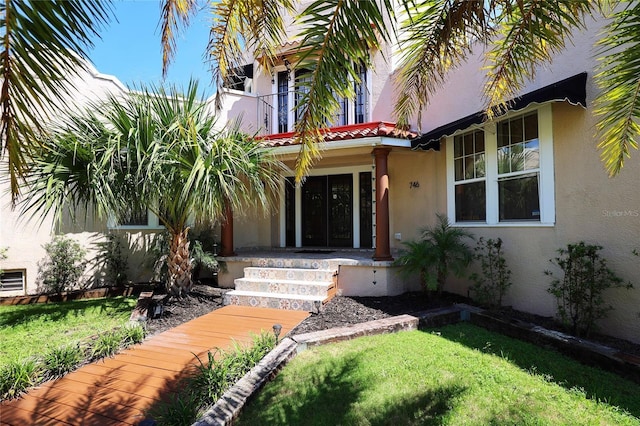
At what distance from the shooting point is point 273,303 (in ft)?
24.7

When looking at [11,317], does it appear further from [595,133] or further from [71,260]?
[595,133]

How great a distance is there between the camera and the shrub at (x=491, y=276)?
6.78m

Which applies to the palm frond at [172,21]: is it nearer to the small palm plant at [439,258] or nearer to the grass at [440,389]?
the grass at [440,389]

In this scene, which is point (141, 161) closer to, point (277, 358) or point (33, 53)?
point (277, 358)

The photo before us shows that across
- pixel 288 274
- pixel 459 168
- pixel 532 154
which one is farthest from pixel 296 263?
pixel 532 154

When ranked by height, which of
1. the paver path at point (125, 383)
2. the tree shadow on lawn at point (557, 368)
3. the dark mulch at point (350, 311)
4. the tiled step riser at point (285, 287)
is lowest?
the paver path at point (125, 383)

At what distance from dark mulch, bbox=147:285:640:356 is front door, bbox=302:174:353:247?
394 centimetres

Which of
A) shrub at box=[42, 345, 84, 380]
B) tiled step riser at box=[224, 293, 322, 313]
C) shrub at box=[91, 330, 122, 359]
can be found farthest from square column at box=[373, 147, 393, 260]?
shrub at box=[42, 345, 84, 380]

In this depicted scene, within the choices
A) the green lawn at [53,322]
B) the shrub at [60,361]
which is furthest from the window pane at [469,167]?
the shrub at [60,361]

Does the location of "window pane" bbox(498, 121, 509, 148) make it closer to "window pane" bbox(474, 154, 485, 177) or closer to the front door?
"window pane" bbox(474, 154, 485, 177)

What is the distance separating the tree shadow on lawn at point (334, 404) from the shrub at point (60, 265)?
7764 mm

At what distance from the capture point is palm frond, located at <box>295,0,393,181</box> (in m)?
2.93

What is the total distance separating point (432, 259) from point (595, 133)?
3551mm

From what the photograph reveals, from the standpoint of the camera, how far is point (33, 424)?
11.2 feet
